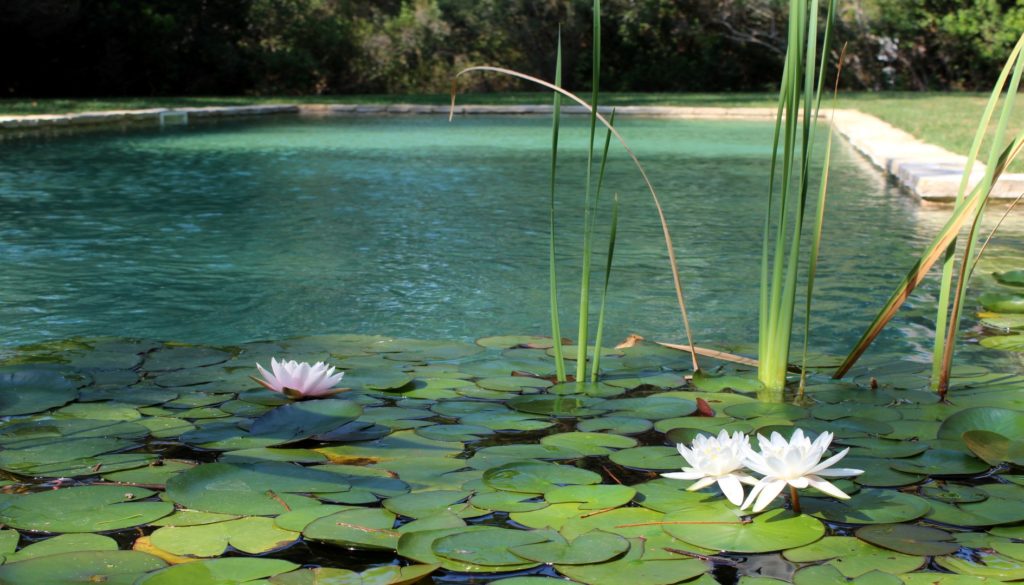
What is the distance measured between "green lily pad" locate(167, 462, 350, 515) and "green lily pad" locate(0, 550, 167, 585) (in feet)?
0.61

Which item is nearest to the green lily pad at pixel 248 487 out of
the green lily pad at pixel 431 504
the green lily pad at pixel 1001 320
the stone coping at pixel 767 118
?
the green lily pad at pixel 431 504

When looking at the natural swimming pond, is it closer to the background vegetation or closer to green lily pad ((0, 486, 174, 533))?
green lily pad ((0, 486, 174, 533))

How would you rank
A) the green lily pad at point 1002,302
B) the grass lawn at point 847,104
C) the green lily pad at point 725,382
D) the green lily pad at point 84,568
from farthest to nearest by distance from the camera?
the grass lawn at point 847,104 < the green lily pad at point 1002,302 < the green lily pad at point 725,382 < the green lily pad at point 84,568

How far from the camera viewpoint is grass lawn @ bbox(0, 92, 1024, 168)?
31.6ft

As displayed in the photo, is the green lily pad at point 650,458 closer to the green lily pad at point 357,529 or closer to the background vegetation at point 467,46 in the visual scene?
the green lily pad at point 357,529

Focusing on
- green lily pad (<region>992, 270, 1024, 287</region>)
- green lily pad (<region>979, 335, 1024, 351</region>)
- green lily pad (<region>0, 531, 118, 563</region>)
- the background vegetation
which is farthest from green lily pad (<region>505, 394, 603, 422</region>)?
the background vegetation

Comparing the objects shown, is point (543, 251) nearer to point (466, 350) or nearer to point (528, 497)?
point (466, 350)

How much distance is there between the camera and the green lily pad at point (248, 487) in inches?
64.9

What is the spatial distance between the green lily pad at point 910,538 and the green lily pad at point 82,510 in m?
1.07

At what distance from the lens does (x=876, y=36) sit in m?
20.2

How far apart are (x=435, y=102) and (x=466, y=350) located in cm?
1484

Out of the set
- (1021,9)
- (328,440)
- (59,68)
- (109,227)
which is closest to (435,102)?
(59,68)

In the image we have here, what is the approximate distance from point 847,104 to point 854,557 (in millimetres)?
15030

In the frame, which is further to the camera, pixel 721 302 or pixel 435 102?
pixel 435 102
